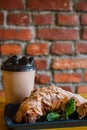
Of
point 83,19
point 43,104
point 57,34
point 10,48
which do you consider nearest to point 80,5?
point 83,19

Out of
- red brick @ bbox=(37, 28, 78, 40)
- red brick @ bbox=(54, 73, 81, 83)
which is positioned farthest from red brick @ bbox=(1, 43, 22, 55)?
red brick @ bbox=(54, 73, 81, 83)

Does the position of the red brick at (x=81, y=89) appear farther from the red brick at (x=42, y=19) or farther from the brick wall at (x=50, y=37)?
the red brick at (x=42, y=19)

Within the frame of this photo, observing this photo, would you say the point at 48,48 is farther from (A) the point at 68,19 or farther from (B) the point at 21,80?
(B) the point at 21,80

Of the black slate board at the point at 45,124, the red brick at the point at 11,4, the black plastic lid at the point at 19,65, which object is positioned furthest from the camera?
the red brick at the point at 11,4

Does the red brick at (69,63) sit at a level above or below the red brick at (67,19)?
below

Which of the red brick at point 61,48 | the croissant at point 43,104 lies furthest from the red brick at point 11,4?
the croissant at point 43,104

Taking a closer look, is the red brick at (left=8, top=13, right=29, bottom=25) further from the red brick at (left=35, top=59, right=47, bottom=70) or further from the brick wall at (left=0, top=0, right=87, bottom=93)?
the red brick at (left=35, top=59, right=47, bottom=70)

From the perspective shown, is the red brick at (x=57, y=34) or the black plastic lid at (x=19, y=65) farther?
the red brick at (x=57, y=34)

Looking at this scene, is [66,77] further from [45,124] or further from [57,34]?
[45,124]
